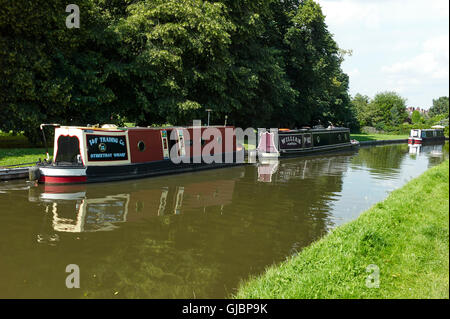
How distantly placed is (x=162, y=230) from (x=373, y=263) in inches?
199

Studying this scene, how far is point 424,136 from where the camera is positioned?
1884 inches

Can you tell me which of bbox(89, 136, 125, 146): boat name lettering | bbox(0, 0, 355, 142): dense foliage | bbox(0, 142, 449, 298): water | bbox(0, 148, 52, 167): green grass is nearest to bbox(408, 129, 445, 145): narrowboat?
bbox(0, 0, 355, 142): dense foliage

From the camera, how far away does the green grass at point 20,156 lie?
1723 cm

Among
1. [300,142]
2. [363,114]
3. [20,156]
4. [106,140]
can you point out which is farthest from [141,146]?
[363,114]

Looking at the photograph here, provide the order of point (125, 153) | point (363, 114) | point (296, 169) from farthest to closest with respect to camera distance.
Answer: point (363, 114), point (296, 169), point (125, 153)

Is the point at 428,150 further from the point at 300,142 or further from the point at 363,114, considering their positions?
the point at 363,114

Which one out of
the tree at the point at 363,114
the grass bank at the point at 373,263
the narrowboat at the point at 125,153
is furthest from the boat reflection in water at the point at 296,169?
the tree at the point at 363,114

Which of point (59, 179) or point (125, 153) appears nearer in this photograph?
point (59, 179)

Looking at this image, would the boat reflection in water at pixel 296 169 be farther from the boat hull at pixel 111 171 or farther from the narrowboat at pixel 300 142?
the boat hull at pixel 111 171

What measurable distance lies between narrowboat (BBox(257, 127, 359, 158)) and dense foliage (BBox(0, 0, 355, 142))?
370cm

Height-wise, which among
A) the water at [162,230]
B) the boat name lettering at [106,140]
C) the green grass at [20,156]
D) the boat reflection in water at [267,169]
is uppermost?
the boat name lettering at [106,140]

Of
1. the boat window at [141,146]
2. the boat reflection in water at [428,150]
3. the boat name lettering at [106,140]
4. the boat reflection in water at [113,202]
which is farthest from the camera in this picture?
the boat reflection in water at [428,150]

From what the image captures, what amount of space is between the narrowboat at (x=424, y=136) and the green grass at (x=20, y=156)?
1637 inches
